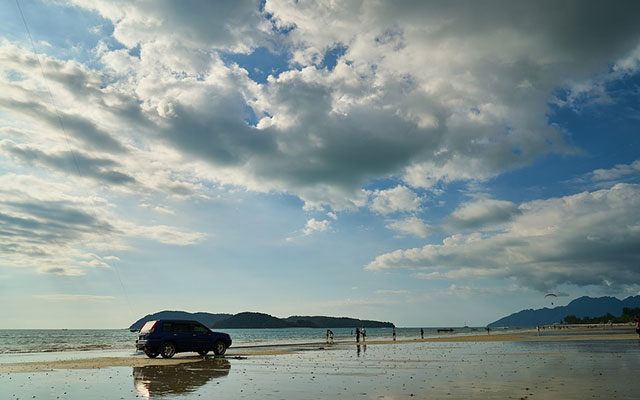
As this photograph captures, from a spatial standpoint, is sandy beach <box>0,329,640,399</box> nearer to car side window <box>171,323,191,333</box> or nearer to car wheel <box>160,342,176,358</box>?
car wheel <box>160,342,176,358</box>

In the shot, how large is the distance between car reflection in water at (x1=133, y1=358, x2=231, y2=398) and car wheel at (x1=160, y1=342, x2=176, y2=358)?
629 cm

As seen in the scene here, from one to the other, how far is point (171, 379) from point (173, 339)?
40.2 ft

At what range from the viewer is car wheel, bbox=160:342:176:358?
28094 millimetres

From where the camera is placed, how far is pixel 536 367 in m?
19.5

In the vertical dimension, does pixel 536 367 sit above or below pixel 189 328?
below

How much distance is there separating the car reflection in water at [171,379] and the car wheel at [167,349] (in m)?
6.29

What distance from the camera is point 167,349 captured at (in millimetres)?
28234

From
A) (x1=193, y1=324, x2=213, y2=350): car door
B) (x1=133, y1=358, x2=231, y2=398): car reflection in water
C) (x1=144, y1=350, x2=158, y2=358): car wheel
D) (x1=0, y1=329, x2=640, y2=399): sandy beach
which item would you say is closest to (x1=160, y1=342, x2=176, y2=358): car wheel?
(x1=144, y1=350, x2=158, y2=358): car wheel

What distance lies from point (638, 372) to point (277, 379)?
13.5m

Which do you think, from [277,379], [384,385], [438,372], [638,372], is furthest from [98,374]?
[638,372]

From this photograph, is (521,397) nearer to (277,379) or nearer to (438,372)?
(438,372)

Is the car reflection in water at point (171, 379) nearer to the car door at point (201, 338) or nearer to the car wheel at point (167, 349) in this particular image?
the car wheel at point (167, 349)

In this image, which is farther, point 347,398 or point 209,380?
point 209,380

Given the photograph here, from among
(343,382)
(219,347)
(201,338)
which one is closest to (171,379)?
(343,382)
